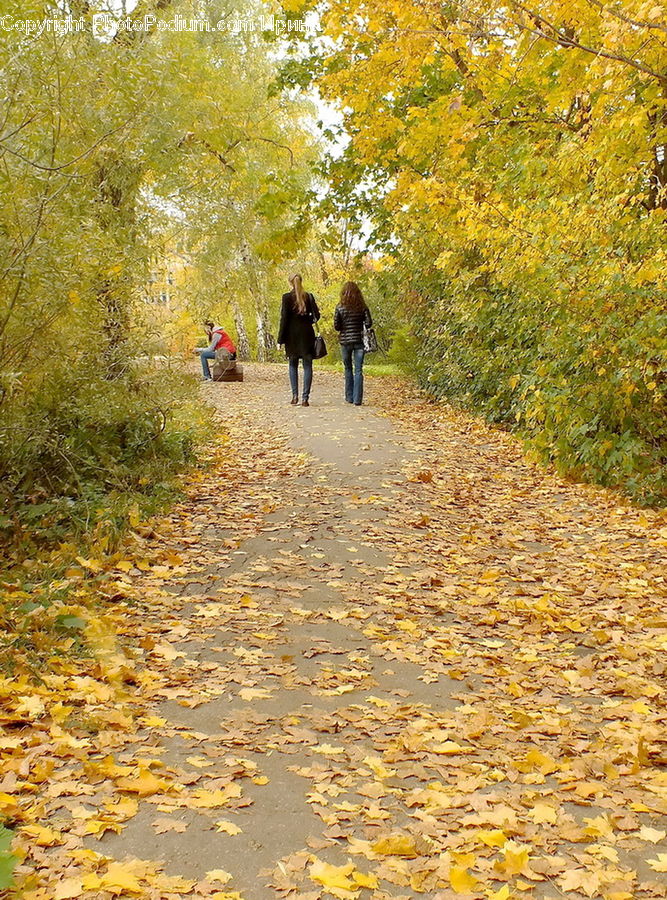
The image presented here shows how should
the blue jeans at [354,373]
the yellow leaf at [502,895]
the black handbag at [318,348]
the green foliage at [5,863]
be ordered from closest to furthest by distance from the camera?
the green foliage at [5,863], the yellow leaf at [502,895], the black handbag at [318,348], the blue jeans at [354,373]

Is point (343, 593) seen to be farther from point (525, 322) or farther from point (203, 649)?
point (525, 322)

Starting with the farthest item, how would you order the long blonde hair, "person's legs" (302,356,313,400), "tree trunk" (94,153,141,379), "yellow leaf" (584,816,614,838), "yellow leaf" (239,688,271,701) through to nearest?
"person's legs" (302,356,313,400) → the long blonde hair → "tree trunk" (94,153,141,379) → "yellow leaf" (239,688,271,701) → "yellow leaf" (584,816,614,838)

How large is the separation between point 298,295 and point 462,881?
11.2m

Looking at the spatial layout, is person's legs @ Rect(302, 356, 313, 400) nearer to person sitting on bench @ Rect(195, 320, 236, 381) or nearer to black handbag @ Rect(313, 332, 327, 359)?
black handbag @ Rect(313, 332, 327, 359)

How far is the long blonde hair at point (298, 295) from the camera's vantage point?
43.0 ft

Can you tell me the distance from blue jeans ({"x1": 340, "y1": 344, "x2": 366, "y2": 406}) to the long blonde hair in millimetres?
1172

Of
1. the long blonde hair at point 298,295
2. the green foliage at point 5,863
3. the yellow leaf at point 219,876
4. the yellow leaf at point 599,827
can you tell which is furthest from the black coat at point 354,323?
the green foliage at point 5,863

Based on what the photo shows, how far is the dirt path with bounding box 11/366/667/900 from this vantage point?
117 inches

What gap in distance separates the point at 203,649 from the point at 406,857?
2.12 m

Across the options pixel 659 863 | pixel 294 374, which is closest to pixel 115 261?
pixel 659 863

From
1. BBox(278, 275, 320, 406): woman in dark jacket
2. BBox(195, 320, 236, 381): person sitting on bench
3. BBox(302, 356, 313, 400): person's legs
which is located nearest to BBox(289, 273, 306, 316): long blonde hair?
BBox(278, 275, 320, 406): woman in dark jacket

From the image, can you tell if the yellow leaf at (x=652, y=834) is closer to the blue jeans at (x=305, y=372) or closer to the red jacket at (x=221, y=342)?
the blue jeans at (x=305, y=372)

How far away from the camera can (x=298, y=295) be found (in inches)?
521

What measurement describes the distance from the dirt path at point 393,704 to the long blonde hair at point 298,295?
5444mm
